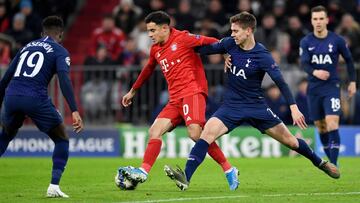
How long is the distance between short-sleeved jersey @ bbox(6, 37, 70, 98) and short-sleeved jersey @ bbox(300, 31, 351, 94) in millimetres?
5743

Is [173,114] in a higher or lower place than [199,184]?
higher

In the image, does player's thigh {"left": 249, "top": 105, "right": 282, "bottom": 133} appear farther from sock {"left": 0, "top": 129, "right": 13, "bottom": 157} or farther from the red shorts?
sock {"left": 0, "top": 129, "right": 13, "bottom": 157}

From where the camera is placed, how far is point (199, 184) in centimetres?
1418

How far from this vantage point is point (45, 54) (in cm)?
1222

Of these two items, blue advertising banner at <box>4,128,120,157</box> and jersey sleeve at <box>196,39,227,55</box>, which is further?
blue advertising banner at <box>4,128,120,157</box>

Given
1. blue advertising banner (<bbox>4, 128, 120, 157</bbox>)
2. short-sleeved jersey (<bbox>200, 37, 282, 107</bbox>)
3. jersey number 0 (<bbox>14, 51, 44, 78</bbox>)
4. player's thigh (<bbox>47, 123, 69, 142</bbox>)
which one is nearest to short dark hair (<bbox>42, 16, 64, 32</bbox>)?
jersey number 0 (<bbox>14, 51, 44, 78</bbox>)

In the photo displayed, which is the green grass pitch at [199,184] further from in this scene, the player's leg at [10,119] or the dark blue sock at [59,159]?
the player's leg at [10,119]

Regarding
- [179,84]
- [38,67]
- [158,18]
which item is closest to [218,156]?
[179,84]

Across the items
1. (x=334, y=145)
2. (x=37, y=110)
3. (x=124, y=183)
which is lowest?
(x=124, y=183)

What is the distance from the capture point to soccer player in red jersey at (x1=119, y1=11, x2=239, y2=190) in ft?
43.5

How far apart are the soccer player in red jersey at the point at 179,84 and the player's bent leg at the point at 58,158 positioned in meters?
1.33

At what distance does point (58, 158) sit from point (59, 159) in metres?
0.02

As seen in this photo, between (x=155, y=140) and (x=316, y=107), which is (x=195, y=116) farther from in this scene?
(x=316, y=107)

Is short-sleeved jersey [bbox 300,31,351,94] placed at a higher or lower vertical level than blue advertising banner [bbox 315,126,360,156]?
higher
